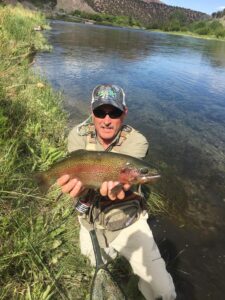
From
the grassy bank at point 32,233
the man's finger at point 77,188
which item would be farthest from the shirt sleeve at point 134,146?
the grassy bank at point 32,233

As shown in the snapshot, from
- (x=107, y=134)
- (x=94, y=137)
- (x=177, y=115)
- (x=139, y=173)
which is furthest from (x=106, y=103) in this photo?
(x=177, y=115)

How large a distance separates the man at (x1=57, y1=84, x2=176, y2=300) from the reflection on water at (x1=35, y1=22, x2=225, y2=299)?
1.42 metres

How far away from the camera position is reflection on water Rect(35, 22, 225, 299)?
708cm

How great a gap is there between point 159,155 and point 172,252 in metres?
3.76

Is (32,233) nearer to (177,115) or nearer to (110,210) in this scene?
(110,210)

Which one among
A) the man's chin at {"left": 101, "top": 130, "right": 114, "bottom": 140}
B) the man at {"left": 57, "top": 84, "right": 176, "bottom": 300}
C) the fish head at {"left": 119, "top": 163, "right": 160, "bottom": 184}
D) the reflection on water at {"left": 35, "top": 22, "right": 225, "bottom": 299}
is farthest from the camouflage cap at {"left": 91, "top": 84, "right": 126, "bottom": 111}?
the reflection on water at {"left": 35, "top": 22, "right": 225, "bottom": 299}

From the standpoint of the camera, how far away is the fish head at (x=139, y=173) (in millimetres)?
3275

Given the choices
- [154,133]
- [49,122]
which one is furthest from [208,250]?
[154,133]

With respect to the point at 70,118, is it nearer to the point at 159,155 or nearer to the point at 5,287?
the point at 159,155

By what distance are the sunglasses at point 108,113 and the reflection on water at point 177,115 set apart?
296 centimetres

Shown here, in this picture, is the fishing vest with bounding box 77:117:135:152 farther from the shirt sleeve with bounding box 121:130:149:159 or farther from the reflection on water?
the reflection on water

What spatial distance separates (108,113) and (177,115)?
9.54 metres

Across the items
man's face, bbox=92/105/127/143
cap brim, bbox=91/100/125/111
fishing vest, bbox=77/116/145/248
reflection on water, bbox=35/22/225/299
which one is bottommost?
reflection on water, bbox=35/22/225/299

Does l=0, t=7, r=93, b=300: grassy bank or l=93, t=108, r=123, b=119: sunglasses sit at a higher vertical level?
l=93, t=108, r=123, b=119: sunglasses
